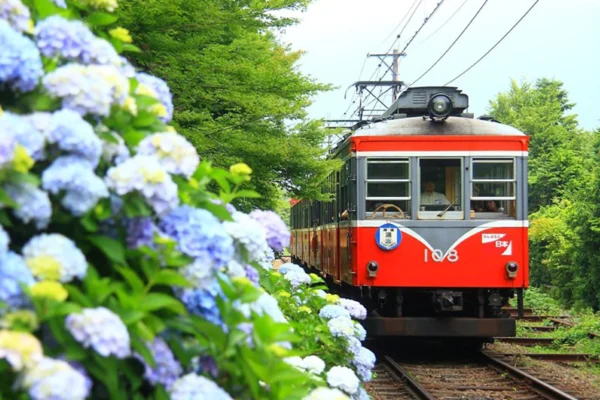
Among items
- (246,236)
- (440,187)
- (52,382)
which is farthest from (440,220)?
(52,382)

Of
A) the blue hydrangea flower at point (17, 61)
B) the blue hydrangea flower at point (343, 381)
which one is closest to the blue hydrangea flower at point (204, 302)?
the blue hydrangea flower at point (17, 61)

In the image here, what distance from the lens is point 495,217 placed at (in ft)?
33.2

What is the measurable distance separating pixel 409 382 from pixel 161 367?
7524 millimetres

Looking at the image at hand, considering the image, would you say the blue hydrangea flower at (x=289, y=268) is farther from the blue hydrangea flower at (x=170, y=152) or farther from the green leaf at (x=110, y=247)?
the green leaf at (x=110, y=247)

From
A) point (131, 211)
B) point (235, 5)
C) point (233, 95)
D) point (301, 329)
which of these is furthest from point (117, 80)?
point (235, 5)

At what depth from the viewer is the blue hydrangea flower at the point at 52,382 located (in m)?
1.46

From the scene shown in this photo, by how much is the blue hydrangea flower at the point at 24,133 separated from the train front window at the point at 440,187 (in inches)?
338

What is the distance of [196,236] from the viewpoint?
1.95m

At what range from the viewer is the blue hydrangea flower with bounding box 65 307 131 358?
159 cm

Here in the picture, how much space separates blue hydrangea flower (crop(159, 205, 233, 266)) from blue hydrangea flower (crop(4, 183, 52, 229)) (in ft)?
1.07

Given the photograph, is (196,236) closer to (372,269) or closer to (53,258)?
(53,258)

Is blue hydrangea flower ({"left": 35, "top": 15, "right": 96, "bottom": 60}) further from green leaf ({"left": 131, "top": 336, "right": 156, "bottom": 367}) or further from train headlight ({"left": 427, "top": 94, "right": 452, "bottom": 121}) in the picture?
train headlight ({"left": 427, "top": 94, "right": 452, "bottom": 121})

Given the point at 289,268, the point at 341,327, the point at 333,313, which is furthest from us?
the point at 289,268

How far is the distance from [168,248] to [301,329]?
239 cm
